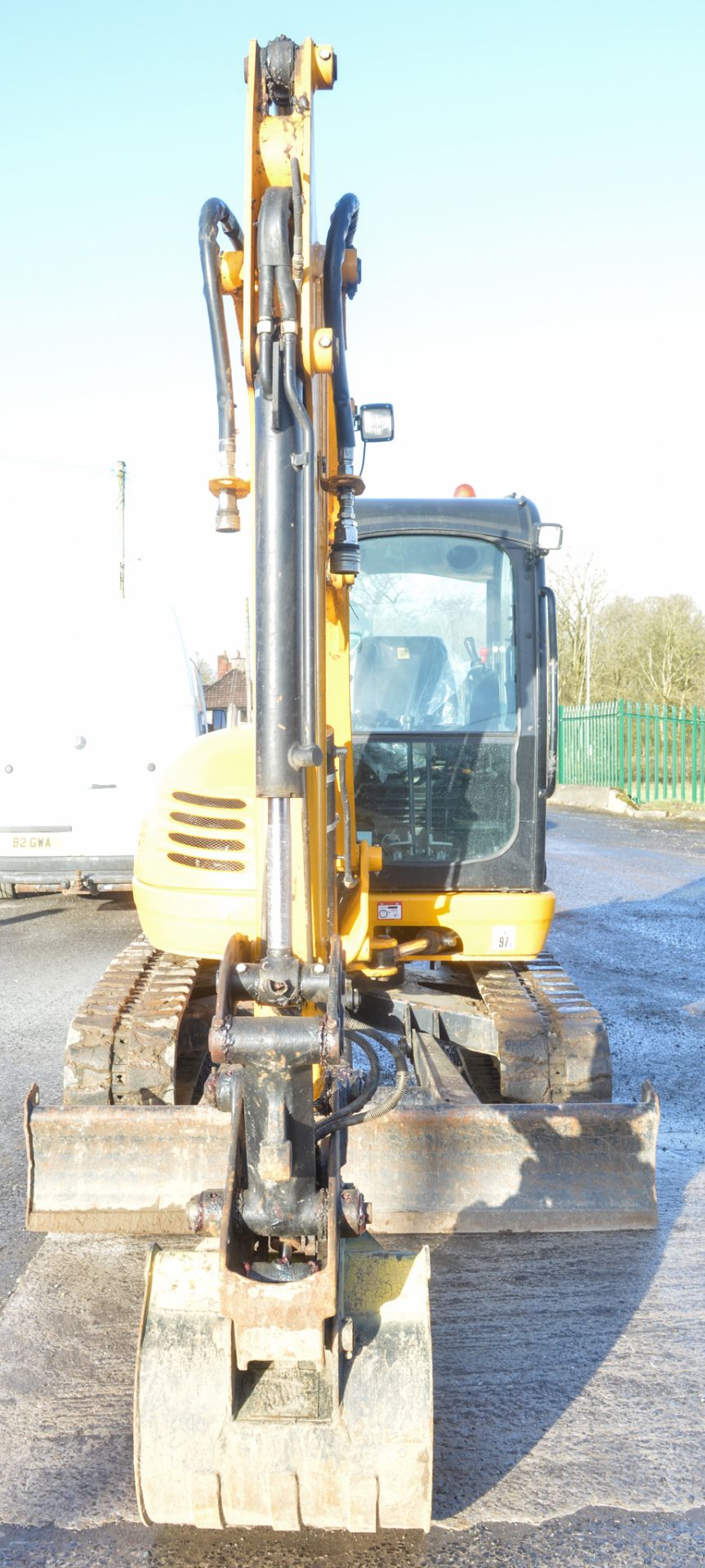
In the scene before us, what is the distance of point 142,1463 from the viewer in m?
2.76

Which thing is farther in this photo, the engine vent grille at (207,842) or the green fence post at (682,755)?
the green fence post at (682,755)

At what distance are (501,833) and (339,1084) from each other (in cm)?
240

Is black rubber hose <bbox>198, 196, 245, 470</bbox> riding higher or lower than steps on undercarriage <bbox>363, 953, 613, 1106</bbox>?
higher

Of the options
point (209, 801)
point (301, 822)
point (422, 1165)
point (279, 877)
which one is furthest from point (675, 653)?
point (279, 877)

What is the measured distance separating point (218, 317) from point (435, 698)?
7.99 feet

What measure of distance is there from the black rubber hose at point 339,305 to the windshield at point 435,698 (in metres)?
1.84

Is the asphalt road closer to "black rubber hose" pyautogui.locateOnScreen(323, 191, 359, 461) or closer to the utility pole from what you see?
"black rubber hose" pyautogui.locateOnScreen(323, 191, 359, 461)

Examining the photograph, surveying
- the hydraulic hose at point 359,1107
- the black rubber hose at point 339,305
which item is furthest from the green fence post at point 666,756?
the black rubber hose at point 339,305

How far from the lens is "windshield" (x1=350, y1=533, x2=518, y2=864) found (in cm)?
552

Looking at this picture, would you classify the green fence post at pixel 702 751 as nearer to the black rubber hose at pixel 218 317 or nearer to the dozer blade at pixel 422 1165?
the dozer blade at pixel 422 1165

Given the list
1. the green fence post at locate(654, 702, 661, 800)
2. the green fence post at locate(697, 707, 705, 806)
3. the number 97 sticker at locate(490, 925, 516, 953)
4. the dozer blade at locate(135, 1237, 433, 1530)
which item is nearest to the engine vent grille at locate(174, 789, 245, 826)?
the number 97 sticker at locate(490, 925, 516, 953)

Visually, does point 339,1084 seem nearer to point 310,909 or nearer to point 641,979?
point 310,909

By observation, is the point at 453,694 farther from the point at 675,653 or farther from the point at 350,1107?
the point at 675,653

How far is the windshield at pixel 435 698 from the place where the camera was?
5520 millimetres
